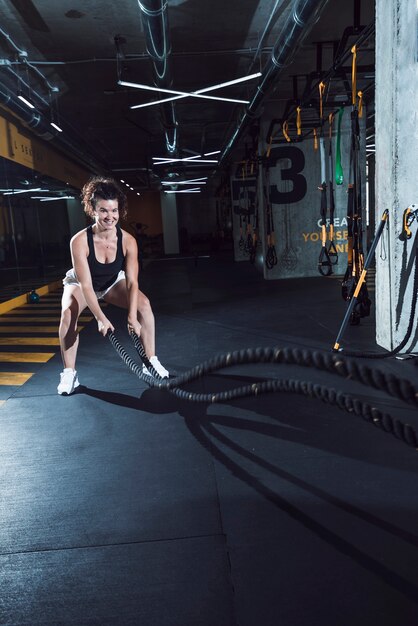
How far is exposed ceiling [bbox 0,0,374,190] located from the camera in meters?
5.64

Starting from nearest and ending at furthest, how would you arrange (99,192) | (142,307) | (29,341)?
1. (99,192)
2. (142,307)
3. (29,341)

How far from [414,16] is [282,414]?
297 cm

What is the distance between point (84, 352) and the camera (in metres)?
4.89

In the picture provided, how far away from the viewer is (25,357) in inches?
192

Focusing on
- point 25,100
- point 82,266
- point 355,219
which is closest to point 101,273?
point 82,266

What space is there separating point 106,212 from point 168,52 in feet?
10.2

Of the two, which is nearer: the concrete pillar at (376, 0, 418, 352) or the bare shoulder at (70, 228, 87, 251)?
the bare shoulder at (70, 228, 87, 251)

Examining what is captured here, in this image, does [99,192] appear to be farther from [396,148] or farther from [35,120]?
[35,120]

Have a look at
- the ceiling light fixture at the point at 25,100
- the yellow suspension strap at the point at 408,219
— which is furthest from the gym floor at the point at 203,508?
the ceiling light fixture at the point at 25,100

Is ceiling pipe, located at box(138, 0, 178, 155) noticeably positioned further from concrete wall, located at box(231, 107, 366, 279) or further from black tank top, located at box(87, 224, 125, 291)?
concrete wall, located at box(231, 107, 366, 279)

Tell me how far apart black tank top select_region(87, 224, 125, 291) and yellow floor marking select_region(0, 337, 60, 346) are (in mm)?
2224

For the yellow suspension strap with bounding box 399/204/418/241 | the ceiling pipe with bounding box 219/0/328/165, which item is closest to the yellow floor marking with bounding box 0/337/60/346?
the yellow suspension strap with bounding box 399/204/418/241

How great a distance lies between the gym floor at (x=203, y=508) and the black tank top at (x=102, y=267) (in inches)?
31.2

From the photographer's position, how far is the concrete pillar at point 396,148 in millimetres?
3707
